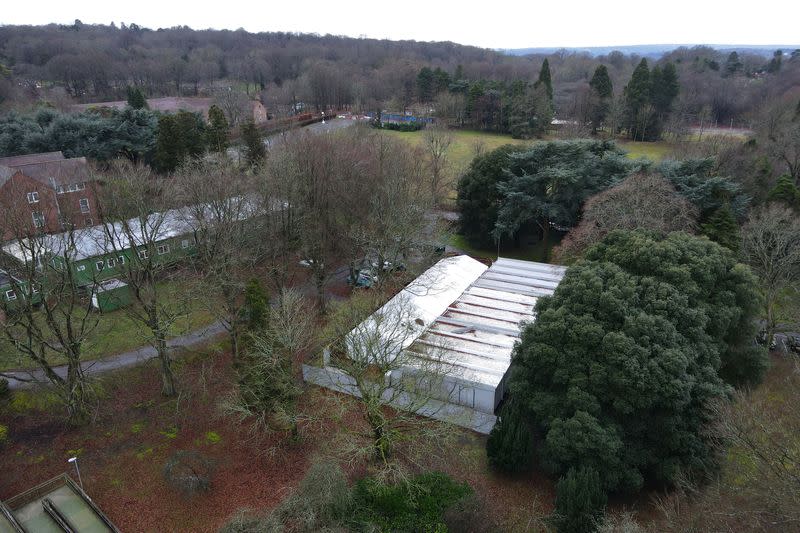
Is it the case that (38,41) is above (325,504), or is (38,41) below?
above

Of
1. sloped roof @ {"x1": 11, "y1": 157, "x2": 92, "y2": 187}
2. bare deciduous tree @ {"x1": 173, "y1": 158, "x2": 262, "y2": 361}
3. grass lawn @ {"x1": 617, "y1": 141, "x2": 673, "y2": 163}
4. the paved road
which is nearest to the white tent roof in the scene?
bare deciduous tree @ {"x1": 173, "y1": 158, "x2": 262, "y2": 361}

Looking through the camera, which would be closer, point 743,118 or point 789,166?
point 789,166

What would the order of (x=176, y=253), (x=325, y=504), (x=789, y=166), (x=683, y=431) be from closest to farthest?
(x=325, y=504) < (x=683, y=431) < (x=176, y=253) < (x=789, y=166)

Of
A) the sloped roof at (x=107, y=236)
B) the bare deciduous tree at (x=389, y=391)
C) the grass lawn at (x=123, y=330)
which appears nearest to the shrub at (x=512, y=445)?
the bare deciduous tree at (x=389, y=391)

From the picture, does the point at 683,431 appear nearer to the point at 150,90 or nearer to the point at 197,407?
the point at 197,407

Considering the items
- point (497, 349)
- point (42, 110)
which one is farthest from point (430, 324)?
point (42, 110)

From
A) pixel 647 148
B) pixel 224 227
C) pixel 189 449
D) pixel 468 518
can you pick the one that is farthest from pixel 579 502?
pixel 647 148

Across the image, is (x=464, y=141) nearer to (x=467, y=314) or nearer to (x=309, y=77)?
(x=309, y=77)
